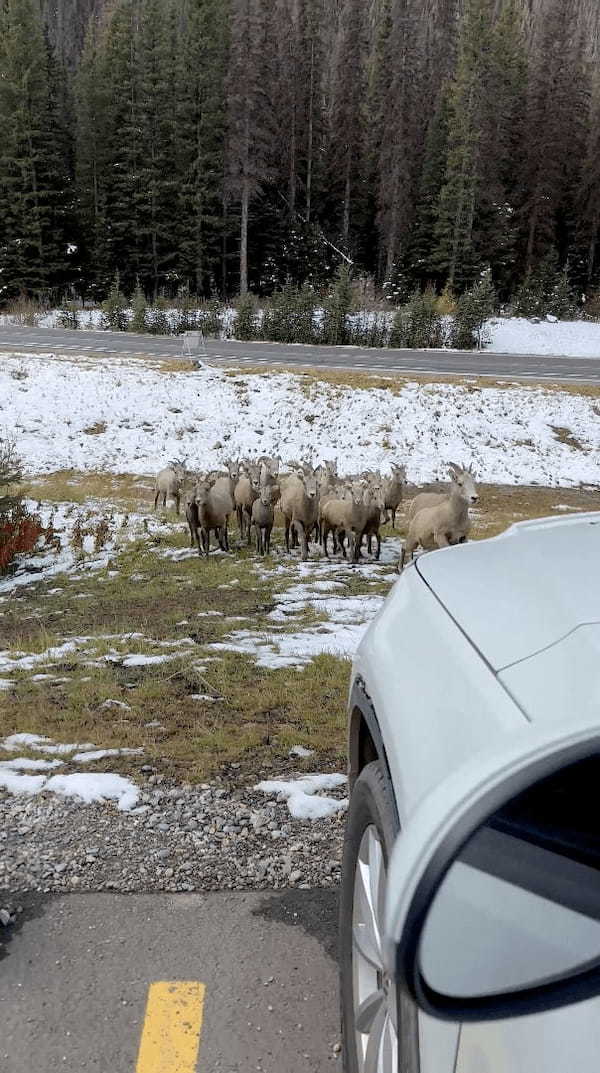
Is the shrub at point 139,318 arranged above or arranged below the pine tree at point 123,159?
below

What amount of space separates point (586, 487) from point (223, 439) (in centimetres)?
1124

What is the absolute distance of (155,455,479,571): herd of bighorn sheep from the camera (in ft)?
36.7

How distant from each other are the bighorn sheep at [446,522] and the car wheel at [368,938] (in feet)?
28.0

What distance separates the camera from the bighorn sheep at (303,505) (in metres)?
12.5

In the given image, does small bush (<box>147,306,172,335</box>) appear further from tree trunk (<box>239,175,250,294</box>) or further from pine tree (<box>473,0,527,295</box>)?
pine tree (<box>473,0,527,295</box>)

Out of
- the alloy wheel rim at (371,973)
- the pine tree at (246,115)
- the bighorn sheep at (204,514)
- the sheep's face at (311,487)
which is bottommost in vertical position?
the bighorn sheep at (204,514)

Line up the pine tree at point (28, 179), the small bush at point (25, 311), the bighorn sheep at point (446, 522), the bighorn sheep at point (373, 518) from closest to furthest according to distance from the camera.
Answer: the bighorn sheep at point (446, 522) → the bighorn sheep at point (373, 518) → the small bush at point (25, 311) → the pine tree at point (28, 179)

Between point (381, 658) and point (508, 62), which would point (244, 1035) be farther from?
point (508, 62)

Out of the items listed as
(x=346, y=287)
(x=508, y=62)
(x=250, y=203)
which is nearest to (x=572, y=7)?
(x=508, y=62)

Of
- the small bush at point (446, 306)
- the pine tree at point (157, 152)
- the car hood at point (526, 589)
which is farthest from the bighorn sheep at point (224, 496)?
the pine tree at point (157, 152)

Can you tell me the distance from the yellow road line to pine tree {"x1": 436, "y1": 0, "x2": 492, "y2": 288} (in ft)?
152

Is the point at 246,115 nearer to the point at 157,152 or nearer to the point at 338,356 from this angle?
the point at 157,152

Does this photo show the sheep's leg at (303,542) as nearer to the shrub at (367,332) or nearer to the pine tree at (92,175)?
the shrub at (367,332)

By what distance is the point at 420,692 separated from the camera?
6.28 feet
